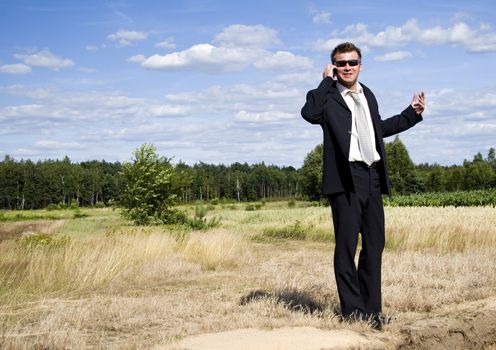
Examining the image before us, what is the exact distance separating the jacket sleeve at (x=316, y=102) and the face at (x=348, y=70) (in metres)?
0.14

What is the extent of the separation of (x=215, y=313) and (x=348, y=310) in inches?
58.9

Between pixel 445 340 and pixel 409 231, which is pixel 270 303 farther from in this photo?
pixel 409 231

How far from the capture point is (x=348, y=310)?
5641mm

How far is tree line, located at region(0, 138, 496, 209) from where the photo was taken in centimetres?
8275

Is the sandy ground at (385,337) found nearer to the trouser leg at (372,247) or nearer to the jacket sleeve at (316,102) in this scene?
the trouser leg at (372,247)

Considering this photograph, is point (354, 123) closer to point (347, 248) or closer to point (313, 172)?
point (347, 248)

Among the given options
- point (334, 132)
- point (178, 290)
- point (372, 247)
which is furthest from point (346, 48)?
point (178, 290)

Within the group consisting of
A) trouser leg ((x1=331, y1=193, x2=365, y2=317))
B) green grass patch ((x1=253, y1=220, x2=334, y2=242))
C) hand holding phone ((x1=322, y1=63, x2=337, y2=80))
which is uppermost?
hand holding phone ((x1=322, y1=63, x2=337, y2=80))

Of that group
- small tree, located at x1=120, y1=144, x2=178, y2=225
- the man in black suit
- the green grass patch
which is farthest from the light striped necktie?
small tree, located at x1=120, y1=144, x2=178, y2=225

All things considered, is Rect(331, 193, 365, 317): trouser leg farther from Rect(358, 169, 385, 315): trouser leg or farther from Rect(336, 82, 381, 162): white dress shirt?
Rect(336, 82, 381, 162): white dress shirt

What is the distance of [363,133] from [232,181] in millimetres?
146928

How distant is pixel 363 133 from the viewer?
18.2 ft

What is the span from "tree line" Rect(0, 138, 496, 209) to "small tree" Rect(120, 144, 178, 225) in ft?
127

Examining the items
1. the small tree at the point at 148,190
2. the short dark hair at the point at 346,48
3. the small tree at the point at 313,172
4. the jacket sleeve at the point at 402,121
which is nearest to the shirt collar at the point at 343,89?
the short dark hair at the point at 346,48
